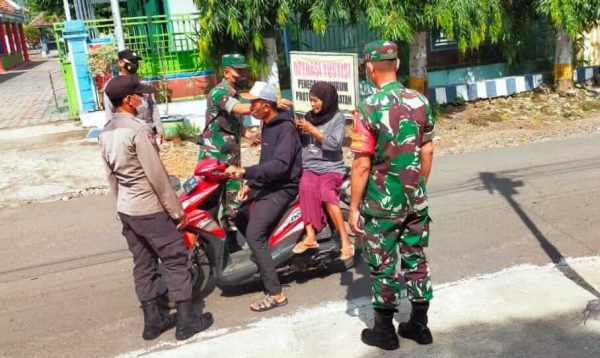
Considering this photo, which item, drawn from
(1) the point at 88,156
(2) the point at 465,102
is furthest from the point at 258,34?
Result: (2) the point at 465,102

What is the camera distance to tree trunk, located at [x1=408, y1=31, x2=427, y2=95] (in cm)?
1183

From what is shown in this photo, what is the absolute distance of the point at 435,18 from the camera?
33.9 ft

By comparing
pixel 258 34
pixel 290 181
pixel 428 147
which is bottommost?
pixel 290 181

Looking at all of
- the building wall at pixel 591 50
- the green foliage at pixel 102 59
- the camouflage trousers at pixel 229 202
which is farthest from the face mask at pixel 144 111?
the building wall at pixel 591 50

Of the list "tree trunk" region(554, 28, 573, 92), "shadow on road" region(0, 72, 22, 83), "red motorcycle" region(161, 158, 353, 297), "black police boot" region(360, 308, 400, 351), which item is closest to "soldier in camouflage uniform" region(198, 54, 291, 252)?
"red motorcycle" region(161, 158, 353, 297)

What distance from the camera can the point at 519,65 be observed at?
1541cm

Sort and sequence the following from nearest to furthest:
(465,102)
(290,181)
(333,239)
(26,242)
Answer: (290,181) → (333,239) → (26,242) → (465,102)

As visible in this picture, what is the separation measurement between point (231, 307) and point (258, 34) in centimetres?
691

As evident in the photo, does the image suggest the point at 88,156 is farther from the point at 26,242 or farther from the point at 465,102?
the point at 465,102

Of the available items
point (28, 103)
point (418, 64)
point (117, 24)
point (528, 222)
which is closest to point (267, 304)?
point (528, 222)

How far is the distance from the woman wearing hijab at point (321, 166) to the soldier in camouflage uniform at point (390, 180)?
1.01 m

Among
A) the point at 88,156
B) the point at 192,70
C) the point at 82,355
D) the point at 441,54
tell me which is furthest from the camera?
the point at 441,54

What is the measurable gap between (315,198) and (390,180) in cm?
120

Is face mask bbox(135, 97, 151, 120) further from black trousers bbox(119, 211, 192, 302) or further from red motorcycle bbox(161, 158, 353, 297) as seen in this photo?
black trousers bbox(119, 211, 192, 302)
